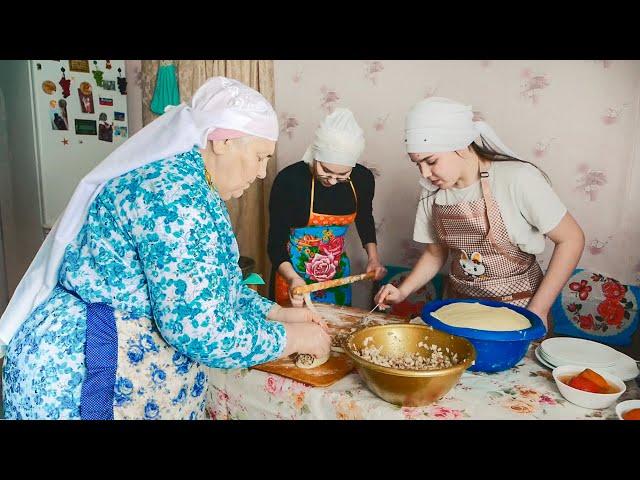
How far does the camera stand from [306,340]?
1388 mm

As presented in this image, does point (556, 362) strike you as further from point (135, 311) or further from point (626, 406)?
point (135, 311)

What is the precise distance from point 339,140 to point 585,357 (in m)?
1.41

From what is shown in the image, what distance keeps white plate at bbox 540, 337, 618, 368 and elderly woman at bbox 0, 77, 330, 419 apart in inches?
29.7

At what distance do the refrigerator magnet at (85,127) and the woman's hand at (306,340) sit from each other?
9.74ft

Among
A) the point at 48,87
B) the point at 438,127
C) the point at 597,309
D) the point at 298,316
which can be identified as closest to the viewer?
the point at 298,316

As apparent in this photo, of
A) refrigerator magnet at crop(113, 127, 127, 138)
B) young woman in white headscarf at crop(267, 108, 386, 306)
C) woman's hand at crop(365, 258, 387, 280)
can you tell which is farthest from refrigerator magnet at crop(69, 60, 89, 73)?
woman's hand at crop(365, 258, 387, 280)

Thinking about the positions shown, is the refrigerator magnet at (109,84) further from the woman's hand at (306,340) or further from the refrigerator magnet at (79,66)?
the woman's hand at (306,340)

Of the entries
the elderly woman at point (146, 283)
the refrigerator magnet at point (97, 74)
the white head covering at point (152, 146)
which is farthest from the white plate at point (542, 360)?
Result: the refrigerator magnet at point (97, 74)

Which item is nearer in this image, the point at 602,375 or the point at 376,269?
the point at 602,375

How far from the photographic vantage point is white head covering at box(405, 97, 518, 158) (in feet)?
6.01

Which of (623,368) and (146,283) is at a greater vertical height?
(146,283)

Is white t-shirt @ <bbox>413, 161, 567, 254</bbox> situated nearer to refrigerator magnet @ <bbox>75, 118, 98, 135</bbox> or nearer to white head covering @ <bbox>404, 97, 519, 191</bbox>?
white head covering @ <bbox>404, 97, 519, 191</bbox>

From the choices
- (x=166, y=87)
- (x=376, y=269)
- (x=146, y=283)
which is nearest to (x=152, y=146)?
(x=146, y=283)
